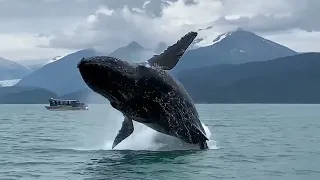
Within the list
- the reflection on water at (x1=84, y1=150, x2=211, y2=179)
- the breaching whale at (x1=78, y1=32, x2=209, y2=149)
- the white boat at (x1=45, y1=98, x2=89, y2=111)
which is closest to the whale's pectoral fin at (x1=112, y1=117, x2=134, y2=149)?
the breaching whale at (x1=78, y1=32, x2=209, y2=149)

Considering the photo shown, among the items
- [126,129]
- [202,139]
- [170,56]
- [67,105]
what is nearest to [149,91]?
[170,56]

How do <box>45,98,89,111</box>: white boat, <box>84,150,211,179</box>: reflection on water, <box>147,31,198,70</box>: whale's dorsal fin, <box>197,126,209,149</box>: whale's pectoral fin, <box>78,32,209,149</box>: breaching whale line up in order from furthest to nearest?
<box>45,98,89,111</box>: white boat < <box>197,126,209,149</box>: whale's pectoral fin < <box>147,31,198,70</box>: whale's dorsal fin < <box>84,150,211,179</box>: reflection on water < <box>78,32,209,149</box>: breaching whale

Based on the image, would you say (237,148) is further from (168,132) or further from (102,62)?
(102,62)

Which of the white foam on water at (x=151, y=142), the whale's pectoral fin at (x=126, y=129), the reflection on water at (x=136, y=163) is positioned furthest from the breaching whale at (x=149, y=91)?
the white foam on water at (x=151, y=142)

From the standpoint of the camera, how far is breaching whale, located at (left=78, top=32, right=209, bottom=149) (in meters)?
12.6

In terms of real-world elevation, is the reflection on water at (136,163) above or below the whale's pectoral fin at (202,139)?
below

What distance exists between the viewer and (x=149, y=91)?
1422 cm

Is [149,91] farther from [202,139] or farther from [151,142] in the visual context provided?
[151,142]

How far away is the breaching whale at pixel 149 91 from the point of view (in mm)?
12602

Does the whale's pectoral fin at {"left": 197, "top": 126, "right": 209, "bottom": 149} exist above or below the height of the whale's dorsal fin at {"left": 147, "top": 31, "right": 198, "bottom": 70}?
below

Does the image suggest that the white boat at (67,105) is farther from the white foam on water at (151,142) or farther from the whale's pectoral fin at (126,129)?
the whale's pectoral fin at (126,129)

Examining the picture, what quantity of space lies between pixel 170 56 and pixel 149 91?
1.46m

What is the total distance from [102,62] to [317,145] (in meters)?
12.7

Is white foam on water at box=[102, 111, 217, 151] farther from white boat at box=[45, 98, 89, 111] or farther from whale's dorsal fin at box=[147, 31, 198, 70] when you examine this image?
white boat at box=[45, 98, 89, 111]
